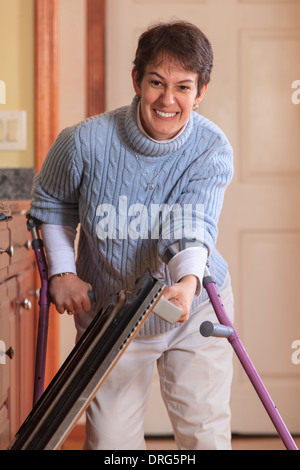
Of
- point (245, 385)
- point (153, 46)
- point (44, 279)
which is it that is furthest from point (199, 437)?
point (245, 385)

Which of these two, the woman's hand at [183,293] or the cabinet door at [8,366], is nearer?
the woman's hand at [183,293]

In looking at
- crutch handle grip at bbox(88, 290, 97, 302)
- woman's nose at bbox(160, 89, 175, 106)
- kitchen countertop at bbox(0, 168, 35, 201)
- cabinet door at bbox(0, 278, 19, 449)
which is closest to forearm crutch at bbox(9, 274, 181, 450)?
crutch handle grip at bbox(88, 290, 97, 302)

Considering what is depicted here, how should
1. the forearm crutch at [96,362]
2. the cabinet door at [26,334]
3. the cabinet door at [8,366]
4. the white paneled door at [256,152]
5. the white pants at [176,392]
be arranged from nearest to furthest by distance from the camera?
the forearm crutch at [96,362] → the white pants at [176,392] → the cabinet door at [8,366] → the cabinet door at [26,334] → the white paneled door at [256,152]

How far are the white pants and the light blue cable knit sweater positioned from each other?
92mm

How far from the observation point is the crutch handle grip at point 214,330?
1.06 metres

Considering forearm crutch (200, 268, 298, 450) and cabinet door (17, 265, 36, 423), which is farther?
cabinet door (17, 265, 36, 423)

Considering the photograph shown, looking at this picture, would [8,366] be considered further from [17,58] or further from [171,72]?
[17,58]

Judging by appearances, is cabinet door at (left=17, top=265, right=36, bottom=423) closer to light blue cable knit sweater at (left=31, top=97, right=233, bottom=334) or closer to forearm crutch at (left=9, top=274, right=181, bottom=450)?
light blue cable knit sweater at (left=31, top=97, right=233, bottom=334)

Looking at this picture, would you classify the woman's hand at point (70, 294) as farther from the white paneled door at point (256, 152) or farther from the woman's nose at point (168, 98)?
the white paneled door at point (256, 152)

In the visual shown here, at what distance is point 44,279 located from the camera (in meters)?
1.35

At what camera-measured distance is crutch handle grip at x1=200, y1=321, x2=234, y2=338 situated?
1.06 meters

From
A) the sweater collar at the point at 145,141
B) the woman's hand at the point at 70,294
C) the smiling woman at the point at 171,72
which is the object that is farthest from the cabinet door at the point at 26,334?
the smiling woman at the point at 171,72

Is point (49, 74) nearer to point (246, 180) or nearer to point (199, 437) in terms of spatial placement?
point (246, 180)

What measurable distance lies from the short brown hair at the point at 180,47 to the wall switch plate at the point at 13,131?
111 centimetres
